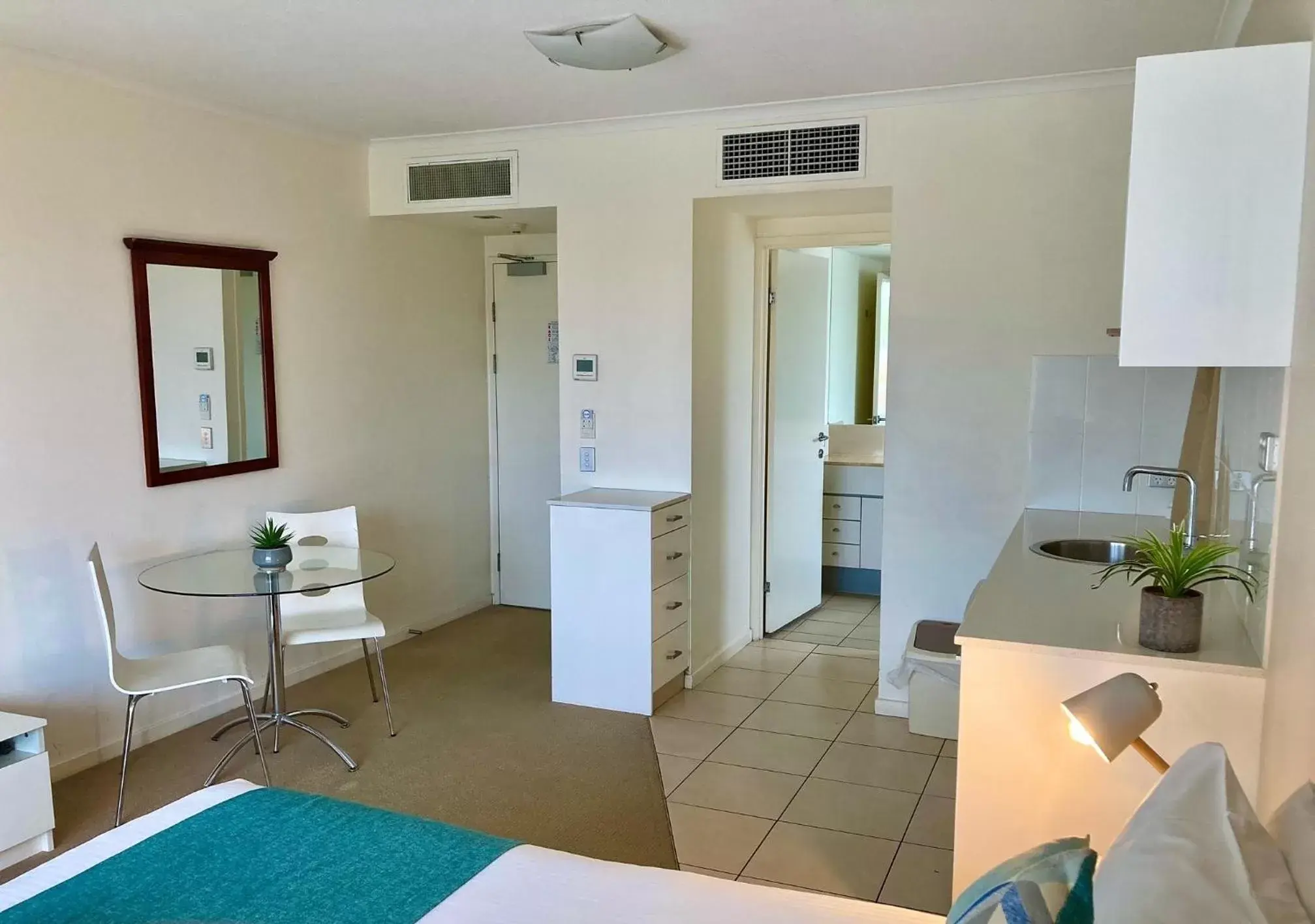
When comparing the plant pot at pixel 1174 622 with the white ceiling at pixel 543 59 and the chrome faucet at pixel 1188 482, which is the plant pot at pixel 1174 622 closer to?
the chrome faucet at pixel 1188 482

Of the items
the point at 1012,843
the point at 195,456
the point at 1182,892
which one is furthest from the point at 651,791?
the point at 1182,892

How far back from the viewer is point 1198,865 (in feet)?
3.37

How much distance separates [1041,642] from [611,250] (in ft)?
8.81

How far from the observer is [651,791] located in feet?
10.6

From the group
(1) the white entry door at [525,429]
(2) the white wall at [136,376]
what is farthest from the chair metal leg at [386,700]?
(1) the white entry door at [525,429]

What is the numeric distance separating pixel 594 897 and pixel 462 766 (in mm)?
1969

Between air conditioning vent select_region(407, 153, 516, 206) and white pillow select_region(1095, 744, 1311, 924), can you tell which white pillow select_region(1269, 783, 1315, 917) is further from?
air conditioning vent select_region(407, 153, 516, 206)

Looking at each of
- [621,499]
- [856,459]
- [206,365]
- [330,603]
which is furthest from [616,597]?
[856,459]

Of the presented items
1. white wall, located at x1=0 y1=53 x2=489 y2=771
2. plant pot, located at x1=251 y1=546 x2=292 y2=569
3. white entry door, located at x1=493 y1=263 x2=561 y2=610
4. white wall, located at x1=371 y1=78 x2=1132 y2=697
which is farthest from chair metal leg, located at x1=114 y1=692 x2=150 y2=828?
white entry door, located at x1=493 y1=263 x2=561 y2=610

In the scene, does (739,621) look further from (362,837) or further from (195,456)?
(362,837)

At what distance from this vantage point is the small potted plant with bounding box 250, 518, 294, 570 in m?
3.33

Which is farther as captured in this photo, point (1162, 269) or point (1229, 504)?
point (1229, 504)

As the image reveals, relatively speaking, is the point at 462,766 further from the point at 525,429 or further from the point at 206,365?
the point at 525,429

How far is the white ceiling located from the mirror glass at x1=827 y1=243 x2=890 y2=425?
2.52 metres
